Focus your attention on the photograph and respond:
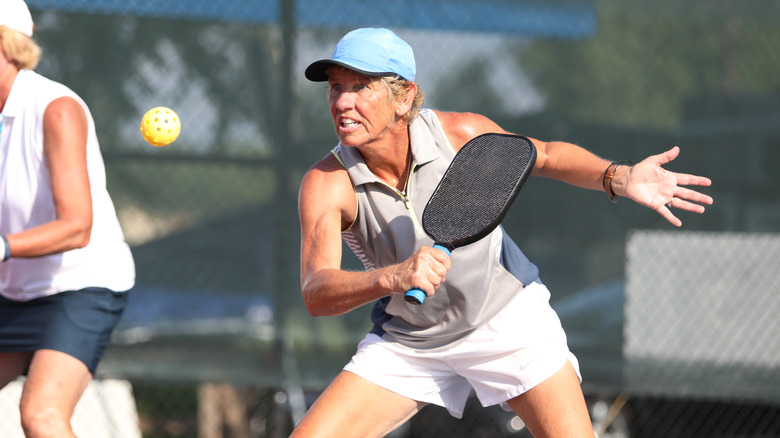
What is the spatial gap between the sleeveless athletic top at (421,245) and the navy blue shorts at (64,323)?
0.78 m

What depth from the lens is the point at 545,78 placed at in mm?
4824

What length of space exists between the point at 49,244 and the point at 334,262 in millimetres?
761

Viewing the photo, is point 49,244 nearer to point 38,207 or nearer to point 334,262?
point 38,207

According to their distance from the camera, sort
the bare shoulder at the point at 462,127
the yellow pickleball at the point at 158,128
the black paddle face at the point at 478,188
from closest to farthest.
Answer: the black paddle face at the point at 478,188 < the bare shoulder at the point at 462,127 < the yellow pickleball at the point at 158,128

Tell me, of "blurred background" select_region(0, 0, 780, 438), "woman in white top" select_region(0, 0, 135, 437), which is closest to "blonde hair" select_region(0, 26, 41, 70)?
"woman in white top" select_region(0, 0, 135, 437)

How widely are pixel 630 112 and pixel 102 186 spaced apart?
3014mm

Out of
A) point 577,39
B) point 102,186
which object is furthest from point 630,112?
point 102,186

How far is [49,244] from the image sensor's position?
2438 mm

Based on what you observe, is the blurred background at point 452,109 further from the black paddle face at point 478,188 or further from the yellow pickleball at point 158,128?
the black paddle face at point 478,188

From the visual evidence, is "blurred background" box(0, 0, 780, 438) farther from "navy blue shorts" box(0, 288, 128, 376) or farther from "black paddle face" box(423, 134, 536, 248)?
"black paddle face" box(423, 134, 536, 248)

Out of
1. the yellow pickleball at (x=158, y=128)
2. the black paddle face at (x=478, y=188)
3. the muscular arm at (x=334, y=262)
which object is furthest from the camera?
the yellow pickleball at (x=158, y=128)

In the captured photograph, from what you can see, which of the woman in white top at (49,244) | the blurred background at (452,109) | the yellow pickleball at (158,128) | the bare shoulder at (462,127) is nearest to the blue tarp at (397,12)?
the blurred background at (452,109)

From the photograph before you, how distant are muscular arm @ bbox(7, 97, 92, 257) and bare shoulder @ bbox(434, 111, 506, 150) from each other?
1.07 m

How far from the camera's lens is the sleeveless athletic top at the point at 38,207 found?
8.49 ft
